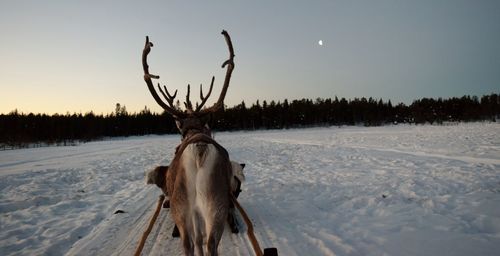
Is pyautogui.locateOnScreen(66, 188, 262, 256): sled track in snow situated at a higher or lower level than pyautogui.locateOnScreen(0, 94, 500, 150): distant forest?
lower

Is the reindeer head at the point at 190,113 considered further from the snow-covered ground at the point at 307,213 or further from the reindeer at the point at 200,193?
the snow-covered ground at the point at 307,213

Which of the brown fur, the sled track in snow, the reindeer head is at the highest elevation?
the reindeer head

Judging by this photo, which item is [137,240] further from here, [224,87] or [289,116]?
[289,116]

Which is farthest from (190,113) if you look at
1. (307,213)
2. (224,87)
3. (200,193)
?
(307,213)

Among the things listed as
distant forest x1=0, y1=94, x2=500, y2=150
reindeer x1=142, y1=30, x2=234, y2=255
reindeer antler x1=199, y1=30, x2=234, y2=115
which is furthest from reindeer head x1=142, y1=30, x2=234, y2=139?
distant forest x1=0, y1=94, x2=500, y2=150

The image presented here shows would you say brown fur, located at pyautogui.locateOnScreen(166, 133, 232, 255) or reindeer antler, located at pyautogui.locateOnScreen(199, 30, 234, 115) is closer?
brown fur, located at pyautogui.locateOnScreen(166, 133, 232, 255)

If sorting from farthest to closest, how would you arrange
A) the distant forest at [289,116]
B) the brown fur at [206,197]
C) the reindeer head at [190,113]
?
the distant forest at [289,116]
the reindeer head at [190,113]
the brown fur at [206,197]

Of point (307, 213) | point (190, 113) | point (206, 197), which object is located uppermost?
point (190, 113)

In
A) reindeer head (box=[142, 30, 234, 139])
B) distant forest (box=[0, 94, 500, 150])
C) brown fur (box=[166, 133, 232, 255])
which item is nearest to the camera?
brown fur (box=[166, 133, 232, 255])

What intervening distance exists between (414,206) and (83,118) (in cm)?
9514

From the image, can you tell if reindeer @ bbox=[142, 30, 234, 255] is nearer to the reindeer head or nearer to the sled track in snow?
the reindeer head

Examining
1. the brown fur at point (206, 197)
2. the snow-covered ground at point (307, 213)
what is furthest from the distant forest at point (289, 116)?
the brown fur at point (206, 197)

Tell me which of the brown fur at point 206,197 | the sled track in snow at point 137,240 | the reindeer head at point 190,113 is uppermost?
the reindeer head at point 190,113

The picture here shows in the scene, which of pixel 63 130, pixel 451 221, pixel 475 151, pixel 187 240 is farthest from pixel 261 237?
pixel 63 130
